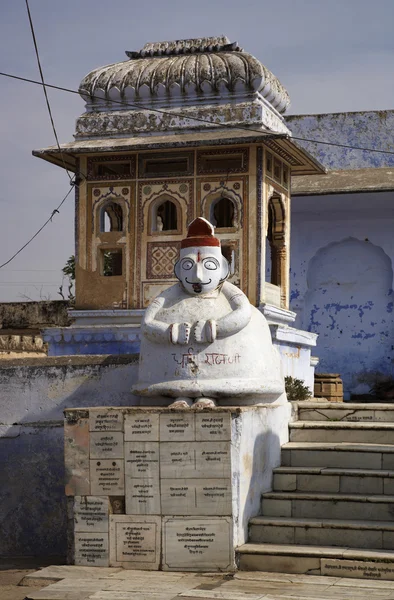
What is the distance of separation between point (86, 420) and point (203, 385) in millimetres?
945

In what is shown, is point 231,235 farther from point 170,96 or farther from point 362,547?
point 362,547

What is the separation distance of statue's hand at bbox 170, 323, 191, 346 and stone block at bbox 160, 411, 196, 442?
66 centimetres

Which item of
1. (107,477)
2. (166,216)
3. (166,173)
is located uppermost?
(166,173)

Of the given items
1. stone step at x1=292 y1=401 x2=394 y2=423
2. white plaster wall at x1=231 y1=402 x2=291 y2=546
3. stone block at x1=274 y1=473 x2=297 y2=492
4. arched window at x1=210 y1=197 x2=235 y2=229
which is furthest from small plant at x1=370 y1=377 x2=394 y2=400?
stone block at x1=274 y1=473 x2=297 y2=492

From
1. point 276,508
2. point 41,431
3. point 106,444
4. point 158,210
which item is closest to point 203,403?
point 106,444

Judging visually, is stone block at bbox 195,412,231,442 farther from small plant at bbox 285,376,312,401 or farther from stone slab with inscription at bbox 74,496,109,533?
small plant at bbox 285,376,312,401

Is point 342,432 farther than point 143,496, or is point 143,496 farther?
point 342,432

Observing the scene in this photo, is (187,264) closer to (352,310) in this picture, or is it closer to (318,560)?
(318,560)

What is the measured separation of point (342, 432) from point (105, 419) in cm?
229

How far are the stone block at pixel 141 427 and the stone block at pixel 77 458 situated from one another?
35 centimetres

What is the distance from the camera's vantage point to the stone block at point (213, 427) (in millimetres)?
7395

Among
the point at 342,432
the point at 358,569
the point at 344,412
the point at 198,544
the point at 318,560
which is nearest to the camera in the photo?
the point at 358,569

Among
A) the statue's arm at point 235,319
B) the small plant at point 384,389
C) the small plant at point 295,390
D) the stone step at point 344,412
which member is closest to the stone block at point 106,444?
the statue's arm at point 235,319

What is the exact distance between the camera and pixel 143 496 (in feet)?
24.7
